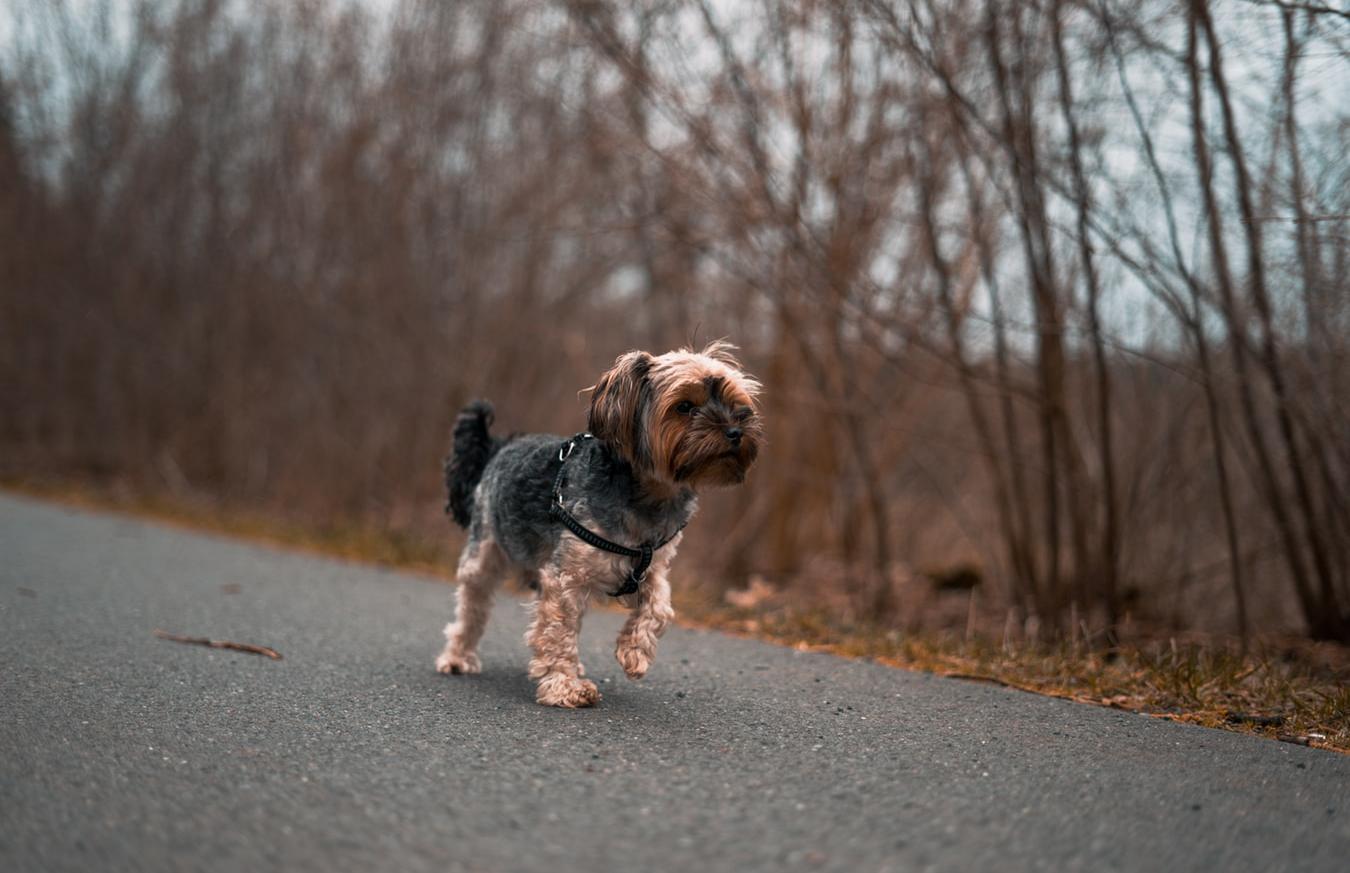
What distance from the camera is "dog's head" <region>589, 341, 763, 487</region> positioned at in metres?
5.12

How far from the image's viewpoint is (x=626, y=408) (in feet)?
17.2

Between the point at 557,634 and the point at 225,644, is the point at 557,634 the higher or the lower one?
the higher one

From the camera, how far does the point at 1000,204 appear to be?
9367 millimetres

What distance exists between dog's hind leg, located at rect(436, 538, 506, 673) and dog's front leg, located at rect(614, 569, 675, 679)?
101 cm

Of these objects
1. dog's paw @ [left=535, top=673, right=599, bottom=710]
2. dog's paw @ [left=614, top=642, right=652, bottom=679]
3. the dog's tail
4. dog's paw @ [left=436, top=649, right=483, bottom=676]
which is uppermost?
the dog's tail

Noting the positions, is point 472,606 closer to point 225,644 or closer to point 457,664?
point 457,664

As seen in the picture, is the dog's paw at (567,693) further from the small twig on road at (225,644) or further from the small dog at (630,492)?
the small twig on road at (225,644)

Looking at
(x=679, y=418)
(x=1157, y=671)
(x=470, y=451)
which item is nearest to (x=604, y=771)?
(x=679, y=418)

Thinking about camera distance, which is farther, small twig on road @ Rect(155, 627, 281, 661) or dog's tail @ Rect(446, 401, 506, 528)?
dog's tail @ Rect(446, 401, 506, 528)

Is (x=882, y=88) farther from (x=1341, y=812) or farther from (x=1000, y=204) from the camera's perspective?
(x=1341, y=812)

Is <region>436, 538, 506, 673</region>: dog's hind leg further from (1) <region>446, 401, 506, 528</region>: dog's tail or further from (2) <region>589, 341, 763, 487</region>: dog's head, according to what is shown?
(2) <region>589, 341, 763, 487</region>: dog's head

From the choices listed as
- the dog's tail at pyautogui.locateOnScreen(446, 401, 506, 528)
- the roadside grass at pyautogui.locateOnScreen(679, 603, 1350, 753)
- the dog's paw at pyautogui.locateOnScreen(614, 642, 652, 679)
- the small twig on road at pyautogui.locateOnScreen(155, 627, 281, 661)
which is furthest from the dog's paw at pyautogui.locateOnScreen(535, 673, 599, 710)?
the roadside grass at pyautogui.locateOnScreen(679, 603, 1350, 753)

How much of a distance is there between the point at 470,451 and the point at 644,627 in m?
1.77

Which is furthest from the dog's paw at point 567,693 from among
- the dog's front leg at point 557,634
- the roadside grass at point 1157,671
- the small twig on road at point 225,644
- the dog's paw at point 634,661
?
the roadside grass at point 1157,671
